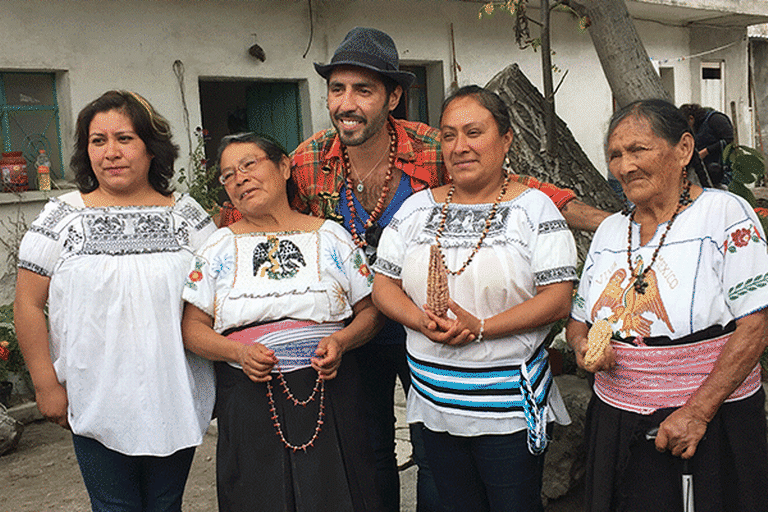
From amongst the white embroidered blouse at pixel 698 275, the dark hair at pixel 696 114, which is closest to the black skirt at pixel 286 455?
the white embroidered blouse at pixel 698 275

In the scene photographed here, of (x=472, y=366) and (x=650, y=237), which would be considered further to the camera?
(x=472, y=366)

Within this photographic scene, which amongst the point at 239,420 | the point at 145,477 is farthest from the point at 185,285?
the point at 145,477

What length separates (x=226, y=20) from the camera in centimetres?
700

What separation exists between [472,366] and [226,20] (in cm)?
577

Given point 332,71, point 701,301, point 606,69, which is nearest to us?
point 701,301

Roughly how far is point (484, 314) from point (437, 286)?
17cm

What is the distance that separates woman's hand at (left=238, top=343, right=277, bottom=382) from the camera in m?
2.17

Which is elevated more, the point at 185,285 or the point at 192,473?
the point at 185,285

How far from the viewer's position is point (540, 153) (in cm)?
455

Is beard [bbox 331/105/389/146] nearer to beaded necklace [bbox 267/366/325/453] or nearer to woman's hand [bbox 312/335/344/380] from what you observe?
woman's hand [bbox 312/335/344/380]

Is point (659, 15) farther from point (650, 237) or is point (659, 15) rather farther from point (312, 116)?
point (650, 237)

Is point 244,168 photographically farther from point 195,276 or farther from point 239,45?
point 239,45

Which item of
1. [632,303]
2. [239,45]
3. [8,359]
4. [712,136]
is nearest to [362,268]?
[632,303]

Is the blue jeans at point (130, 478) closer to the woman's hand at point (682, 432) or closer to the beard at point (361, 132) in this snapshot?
the beard at point (361, 132)
